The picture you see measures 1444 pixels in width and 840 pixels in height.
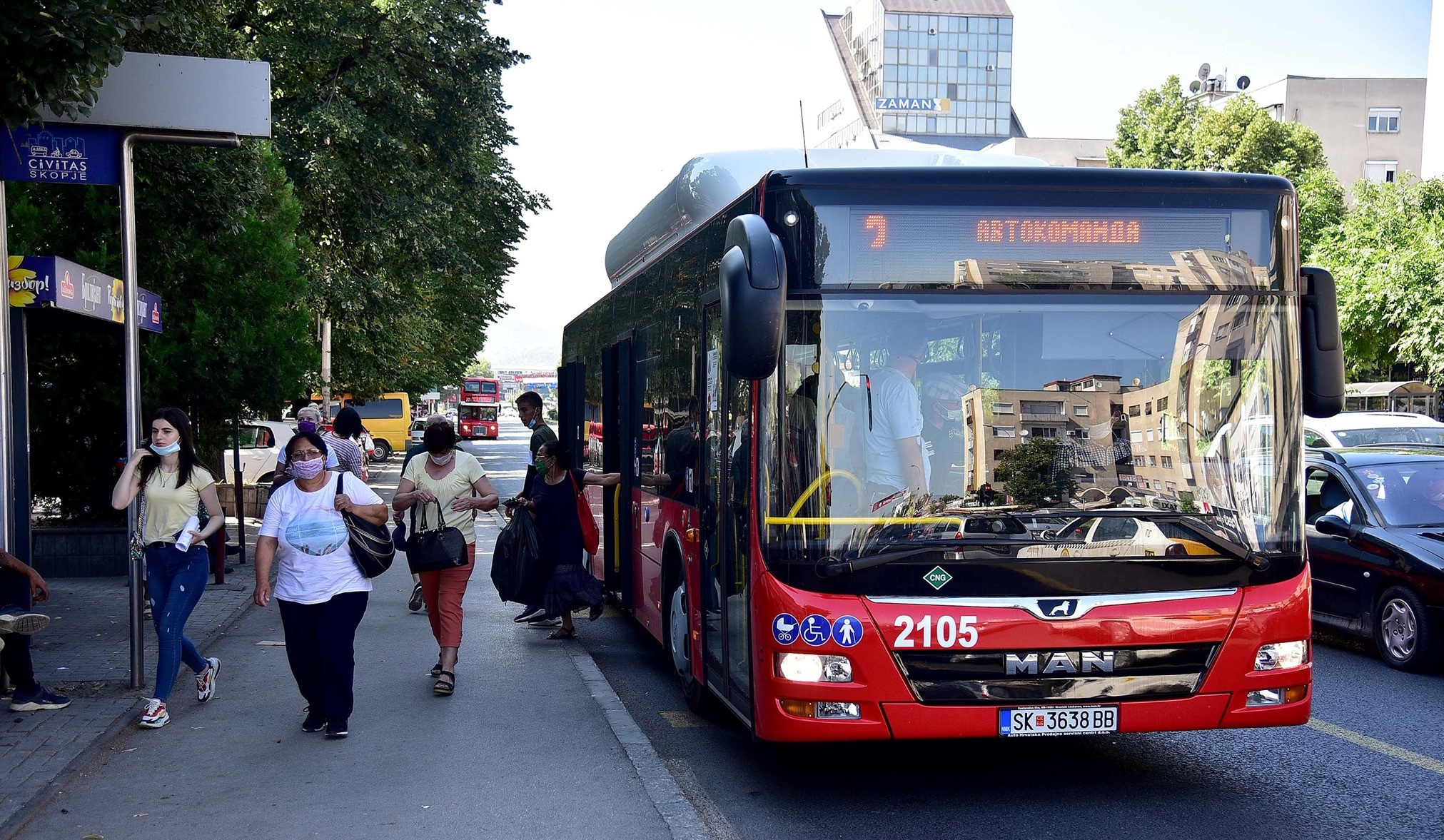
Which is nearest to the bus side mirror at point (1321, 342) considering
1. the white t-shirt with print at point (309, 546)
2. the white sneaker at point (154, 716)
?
the white t-shirt with print at point (309, 546)

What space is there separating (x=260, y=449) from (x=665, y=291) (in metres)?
24.1

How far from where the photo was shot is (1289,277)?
5859 millimetres

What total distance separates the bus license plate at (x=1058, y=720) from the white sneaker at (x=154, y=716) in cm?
475

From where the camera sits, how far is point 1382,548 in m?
9.55

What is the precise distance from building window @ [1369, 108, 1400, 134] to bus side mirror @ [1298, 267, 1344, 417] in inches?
3026

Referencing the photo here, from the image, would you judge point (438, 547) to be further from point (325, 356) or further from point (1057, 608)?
point (325, 356)

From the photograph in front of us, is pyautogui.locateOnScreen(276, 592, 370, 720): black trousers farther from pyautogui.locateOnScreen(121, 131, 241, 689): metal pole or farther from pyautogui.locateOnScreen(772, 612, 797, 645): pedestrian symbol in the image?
pyautogui.locateOnScreen(772, 612, 797, 645): pedestrian symbol

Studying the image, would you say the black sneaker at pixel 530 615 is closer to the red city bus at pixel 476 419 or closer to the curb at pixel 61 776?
the curb at pixel 61 776

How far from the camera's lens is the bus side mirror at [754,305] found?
Result: 5.20 m

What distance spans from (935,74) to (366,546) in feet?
406

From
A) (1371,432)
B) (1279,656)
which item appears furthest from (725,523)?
(1371,432)

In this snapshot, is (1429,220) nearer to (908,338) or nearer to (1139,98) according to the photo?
(1139,98)

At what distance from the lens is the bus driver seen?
217 inches

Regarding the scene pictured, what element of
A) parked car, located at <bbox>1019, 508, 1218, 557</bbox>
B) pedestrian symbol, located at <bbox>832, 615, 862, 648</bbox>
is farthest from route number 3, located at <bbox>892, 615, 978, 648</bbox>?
parked car, located at <bbox>1019, 508, 1218, 557</bbox>
